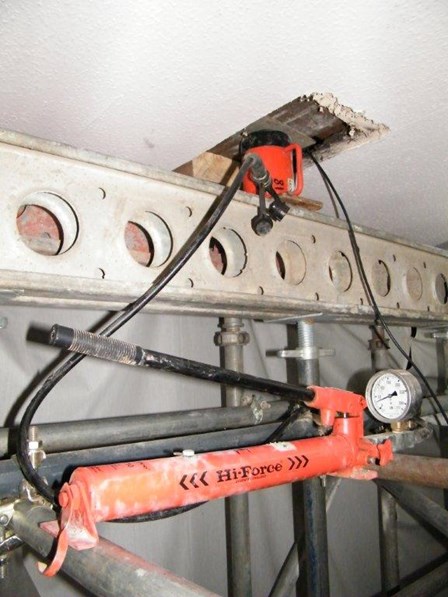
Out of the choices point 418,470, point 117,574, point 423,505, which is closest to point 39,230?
point 117,574

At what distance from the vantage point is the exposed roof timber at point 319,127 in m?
0.86

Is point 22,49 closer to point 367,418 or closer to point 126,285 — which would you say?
point 126,285

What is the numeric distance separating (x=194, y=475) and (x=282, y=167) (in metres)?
0.63

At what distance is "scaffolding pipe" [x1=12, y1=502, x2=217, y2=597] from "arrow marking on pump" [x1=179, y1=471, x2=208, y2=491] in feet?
0.41

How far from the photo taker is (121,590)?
0.43 m

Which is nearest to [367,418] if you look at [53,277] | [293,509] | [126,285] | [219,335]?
[219,335]

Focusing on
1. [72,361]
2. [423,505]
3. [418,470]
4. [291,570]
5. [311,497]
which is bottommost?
[291,570]

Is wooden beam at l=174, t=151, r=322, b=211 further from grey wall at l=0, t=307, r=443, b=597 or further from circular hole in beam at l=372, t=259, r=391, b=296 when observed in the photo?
grey wall at l=0, t=307, r=443, b=597

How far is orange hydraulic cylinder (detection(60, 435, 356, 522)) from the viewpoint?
20.7 inches

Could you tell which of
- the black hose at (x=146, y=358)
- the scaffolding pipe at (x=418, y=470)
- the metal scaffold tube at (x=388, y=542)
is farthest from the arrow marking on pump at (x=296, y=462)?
the metal scaffold tube at (x=388, y=542)

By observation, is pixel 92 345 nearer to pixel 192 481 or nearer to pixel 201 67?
pixel 192 481

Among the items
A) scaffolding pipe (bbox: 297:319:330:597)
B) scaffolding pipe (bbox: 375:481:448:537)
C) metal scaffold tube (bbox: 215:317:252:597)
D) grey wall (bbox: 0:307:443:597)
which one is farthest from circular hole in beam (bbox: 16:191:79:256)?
scaffolding pipe (bbox: 375:481:448:537)

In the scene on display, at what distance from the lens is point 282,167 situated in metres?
0.92

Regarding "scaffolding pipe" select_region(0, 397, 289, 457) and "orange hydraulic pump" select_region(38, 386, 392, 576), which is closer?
"orange hydraulic pump" select_region(38, 386, 392, 576)
